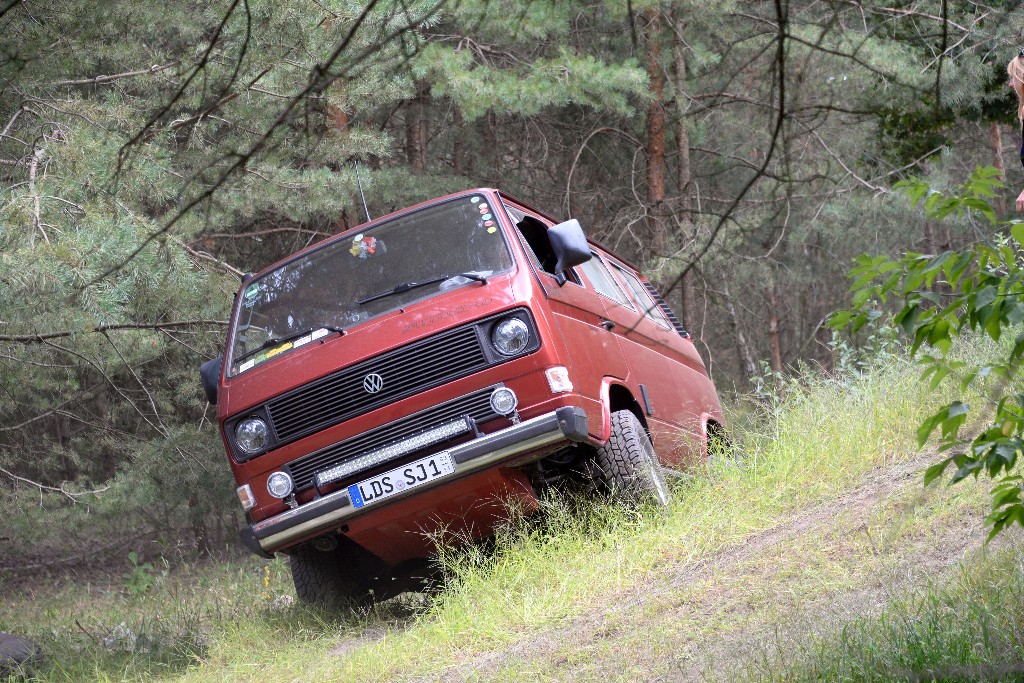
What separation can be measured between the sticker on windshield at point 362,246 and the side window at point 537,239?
770 mm

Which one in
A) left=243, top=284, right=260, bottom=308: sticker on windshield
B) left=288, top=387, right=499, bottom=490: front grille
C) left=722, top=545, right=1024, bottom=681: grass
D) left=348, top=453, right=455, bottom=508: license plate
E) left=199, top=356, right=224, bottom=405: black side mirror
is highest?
left=243, top=284, right=260, bottom=308: sticker on windshield

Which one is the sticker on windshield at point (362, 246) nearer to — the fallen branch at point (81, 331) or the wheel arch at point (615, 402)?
the wheel arch at point (615, 402)

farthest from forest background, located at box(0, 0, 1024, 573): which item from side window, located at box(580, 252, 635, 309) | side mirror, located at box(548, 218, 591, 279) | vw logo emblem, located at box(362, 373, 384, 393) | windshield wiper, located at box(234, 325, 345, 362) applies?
vw logo emblem, located at box(362, 373, 384, 393)

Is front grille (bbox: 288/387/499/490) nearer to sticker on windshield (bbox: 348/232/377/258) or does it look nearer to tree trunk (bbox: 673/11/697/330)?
sticker on windshield (bbox: 348/232/377/258)

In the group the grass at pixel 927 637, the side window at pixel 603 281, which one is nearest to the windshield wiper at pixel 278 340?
the side window at pixel 603 281

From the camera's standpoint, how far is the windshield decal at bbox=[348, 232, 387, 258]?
602cm

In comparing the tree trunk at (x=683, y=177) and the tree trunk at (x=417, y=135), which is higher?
the tree trunk at (x=417, y=135)

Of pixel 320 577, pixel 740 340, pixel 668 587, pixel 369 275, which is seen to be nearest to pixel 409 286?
pixel 369 275

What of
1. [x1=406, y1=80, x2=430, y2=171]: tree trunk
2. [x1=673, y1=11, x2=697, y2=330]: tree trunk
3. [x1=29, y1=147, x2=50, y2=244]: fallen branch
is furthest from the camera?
[x1=406, y1=80, x2=430, y2=171]: tree trunk

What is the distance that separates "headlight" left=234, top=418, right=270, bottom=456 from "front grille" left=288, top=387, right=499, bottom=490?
304 mm

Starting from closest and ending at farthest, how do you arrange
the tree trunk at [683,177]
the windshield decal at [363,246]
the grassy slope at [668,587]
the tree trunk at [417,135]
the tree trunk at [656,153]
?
the grassy slope at [668,587] → the windshield decal at [363,246] → the tree trunk at [683,177] → the tree trunk at [656,153] → the tree trunk at [417,135]

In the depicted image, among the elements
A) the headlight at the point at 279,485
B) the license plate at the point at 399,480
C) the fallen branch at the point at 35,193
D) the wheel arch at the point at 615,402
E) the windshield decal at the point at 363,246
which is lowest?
the wheel arch at the point at 615,402

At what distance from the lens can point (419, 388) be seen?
521 centimetres

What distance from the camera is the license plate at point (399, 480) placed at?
505 cm
